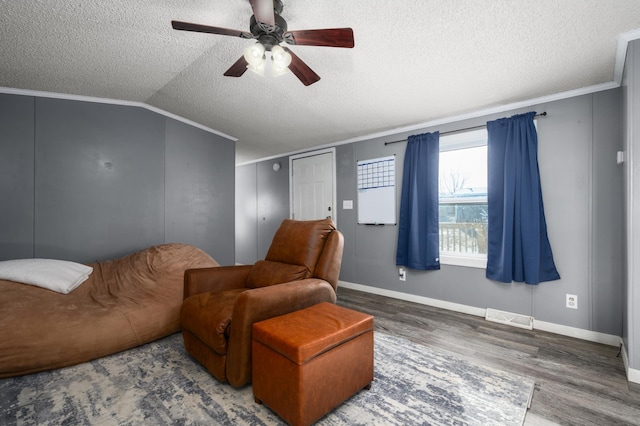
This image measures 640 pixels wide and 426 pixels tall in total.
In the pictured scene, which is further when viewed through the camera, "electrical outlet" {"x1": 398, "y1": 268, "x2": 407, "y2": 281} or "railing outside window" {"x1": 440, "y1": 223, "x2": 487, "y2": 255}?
"electrical outlet" {"x1": 398, "y1": 268, "x2": 407, "y2": 281}

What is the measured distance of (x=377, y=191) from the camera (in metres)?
3.91

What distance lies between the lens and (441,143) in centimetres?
333

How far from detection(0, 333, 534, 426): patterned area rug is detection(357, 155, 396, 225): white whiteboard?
6.99 ft

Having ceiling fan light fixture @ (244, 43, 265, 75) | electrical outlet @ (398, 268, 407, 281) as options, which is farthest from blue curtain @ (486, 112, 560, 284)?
ceiling fan light fixture @ (244, 43, 265, 75)

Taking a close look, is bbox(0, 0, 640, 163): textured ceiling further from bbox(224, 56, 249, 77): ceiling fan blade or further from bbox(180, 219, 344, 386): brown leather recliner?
bbox(180, 219, 344, 386): brown leather recliner

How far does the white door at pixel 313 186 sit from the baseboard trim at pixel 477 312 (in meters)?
1.27

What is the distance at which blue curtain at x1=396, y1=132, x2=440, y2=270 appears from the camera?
3.30m

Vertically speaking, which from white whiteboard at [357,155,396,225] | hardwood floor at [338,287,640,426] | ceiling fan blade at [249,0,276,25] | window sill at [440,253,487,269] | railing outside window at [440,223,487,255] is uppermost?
ceiling fan blade at [249,0,276,25]

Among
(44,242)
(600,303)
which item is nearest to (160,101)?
(44,242)

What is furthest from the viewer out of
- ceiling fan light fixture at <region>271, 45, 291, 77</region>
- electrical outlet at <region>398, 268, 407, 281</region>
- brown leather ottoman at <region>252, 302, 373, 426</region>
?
electrical outlet at <region>398, 268, 407, 281</region>

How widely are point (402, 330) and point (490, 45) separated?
2475 millimetres

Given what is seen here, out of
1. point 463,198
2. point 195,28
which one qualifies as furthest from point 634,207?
point 195,28

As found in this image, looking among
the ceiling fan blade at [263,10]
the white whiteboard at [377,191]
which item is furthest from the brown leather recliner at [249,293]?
the white whiteboard at [377,191]

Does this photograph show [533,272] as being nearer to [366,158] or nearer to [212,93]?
[366,158]
